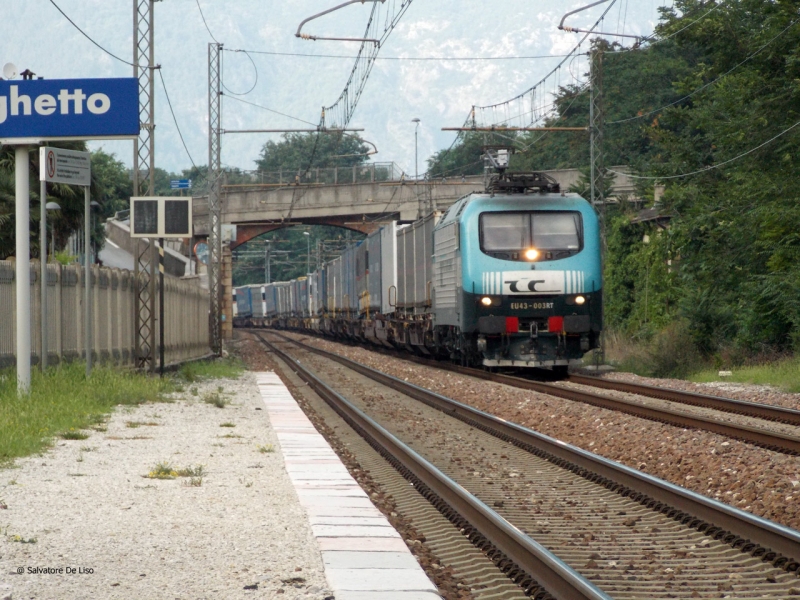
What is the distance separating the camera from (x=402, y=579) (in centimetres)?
561

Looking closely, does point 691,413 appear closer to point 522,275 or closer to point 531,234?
point 522,275

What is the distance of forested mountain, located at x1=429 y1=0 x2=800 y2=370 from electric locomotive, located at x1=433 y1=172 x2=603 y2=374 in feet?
12.1

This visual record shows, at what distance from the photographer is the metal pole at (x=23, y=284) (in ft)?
48.7

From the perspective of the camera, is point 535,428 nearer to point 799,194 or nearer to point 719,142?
point 799,194

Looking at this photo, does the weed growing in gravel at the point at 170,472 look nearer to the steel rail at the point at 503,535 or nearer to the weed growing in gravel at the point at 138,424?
the steel rail at the point at 503,535

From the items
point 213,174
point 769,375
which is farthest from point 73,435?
point 213,174

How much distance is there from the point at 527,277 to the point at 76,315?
8.18 metres

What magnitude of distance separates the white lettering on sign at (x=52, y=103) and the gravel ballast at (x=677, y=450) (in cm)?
715

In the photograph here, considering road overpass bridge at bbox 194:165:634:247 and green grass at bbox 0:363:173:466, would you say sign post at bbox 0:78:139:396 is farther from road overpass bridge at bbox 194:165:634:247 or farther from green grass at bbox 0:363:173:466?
road overpass bridge at bbox 194:165:634:247

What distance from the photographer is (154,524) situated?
23.7 ft

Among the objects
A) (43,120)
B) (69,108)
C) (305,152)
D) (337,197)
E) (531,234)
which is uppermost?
(305,152)

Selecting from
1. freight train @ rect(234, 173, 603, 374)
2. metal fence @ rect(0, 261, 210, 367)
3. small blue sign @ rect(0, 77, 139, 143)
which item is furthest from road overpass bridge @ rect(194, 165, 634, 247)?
small blue sign @ rect(0, 77, 139, 143)

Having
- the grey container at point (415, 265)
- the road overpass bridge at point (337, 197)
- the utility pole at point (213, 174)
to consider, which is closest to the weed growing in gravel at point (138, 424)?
the grey container at point (415, 265)

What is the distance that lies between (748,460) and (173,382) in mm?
13466
